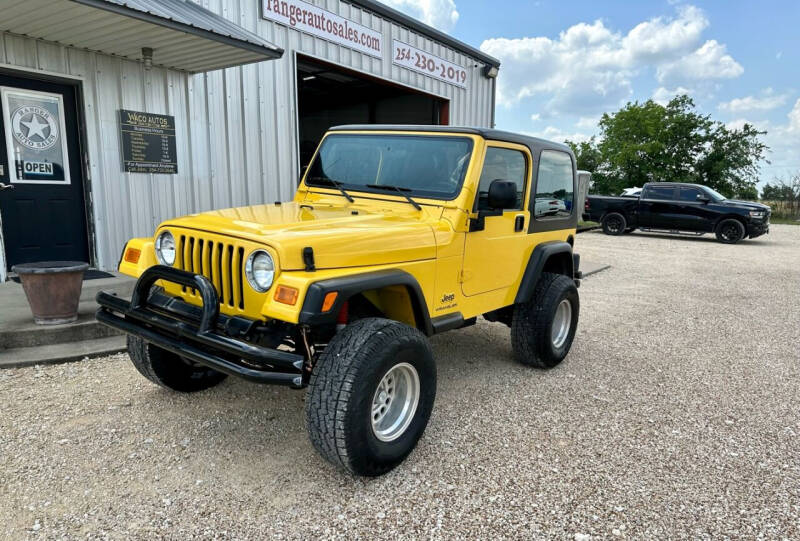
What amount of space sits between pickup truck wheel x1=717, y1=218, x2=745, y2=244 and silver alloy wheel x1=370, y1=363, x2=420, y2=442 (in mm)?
15112

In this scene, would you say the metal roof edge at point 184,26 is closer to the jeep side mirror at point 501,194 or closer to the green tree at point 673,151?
the jeep side mirror at point 501,194

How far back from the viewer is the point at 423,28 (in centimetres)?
1048

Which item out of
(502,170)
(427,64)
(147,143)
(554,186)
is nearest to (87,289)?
(147,143)

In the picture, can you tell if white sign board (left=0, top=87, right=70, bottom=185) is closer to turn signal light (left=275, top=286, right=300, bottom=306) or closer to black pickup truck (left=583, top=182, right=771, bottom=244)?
turn signal light (left=275, top=286, right=300, bottom=306)

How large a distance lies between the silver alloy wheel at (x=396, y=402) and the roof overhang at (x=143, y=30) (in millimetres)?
4293

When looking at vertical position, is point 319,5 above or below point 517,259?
above

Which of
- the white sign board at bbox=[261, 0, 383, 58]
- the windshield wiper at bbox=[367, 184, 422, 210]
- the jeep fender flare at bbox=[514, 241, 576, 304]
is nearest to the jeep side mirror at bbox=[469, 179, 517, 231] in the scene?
the windshield wiper at bbox=[367, 184, 422, 210]

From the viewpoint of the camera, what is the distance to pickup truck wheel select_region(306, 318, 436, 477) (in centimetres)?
248

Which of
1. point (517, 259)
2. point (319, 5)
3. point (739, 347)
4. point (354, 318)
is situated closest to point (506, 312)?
point (517, 259)

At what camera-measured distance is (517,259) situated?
3.97 metres

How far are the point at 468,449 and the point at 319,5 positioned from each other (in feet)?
24.5

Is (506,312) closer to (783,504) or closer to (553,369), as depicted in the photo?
(553,369)

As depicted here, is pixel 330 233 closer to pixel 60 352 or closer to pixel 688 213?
pixel 60 352

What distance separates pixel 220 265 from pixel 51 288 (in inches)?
101
